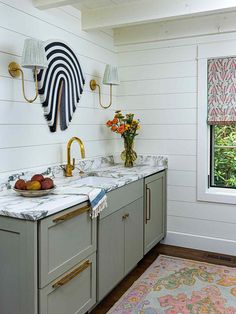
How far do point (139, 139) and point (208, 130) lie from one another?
76cm

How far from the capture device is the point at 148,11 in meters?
2.80

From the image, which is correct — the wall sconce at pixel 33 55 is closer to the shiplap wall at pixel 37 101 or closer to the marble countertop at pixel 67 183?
the shiplap wall at pixel 37 101

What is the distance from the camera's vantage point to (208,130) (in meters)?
3.40

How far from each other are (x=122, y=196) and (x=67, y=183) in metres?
0.44

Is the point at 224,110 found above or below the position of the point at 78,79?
below

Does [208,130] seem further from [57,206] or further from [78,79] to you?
[57,206]

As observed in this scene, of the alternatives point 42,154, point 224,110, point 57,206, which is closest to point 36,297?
point 57,206

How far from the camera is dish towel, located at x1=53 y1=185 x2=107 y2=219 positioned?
2078 millimetres

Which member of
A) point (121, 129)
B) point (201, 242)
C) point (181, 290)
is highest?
point (121, 129)

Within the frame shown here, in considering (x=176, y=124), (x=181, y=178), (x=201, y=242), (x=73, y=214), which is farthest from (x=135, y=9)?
(x=201, y=242)

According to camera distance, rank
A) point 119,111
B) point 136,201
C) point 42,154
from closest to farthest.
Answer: point 42,154, point 136,201, point 119,111

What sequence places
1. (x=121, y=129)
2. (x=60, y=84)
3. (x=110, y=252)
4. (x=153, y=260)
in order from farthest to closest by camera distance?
(x=121, y=129), (x=153, y=260), (x=60, y=84), (x=110, y=252)

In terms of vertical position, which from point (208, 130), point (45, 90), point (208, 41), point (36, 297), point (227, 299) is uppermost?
point (208, 41)

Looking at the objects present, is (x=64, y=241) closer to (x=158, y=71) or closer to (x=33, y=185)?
(x=33, y=185)
